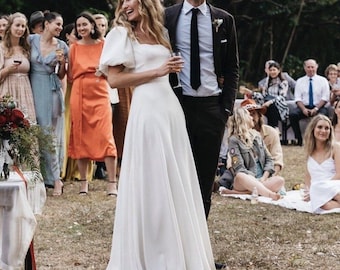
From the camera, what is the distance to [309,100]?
17.7 meters

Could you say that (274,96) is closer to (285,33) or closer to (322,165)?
(322,165)

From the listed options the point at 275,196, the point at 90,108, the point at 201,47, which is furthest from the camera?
the point at 90,108

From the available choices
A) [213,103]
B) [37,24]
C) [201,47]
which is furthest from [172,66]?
[37,24]

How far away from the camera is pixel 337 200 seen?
9.43 meters

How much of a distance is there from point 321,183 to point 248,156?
51.7 inches

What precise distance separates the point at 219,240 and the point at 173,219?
221cm

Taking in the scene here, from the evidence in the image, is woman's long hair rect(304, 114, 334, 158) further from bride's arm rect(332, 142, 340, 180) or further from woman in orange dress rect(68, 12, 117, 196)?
woman in orange dress rect(68, 12, 117, 196)

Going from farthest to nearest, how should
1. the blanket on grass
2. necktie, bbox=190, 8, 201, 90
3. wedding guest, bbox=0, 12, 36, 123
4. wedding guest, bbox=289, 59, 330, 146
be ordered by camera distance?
1. wedding guest, bbox=289, 59, 330, 146
2. wedding guest, bbox=0, 12, 36, 123
3. the blanket on grass
4. necktie, bbox=190, 8, 201, 90

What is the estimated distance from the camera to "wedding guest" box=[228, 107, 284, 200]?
10.4 metres

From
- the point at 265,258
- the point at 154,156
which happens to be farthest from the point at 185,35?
the point at 265,258

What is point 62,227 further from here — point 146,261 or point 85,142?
point 146,261

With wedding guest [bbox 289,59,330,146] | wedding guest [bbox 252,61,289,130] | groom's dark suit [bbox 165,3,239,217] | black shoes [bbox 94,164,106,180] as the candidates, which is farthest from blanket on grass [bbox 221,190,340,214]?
wedding guest [bbox 289,59,330,146]

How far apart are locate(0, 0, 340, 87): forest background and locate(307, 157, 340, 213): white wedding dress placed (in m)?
15.7

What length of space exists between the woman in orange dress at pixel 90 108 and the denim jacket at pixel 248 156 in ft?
4.63
